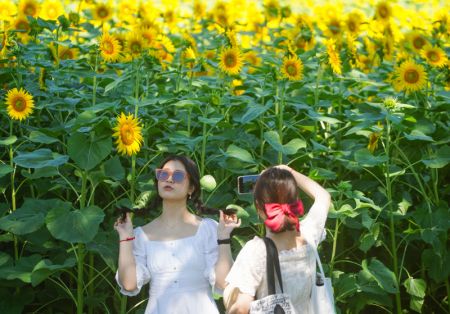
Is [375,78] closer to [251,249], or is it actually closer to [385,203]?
[385,203]

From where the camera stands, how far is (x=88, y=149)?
13.4 feet

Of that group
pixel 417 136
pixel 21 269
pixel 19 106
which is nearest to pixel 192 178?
pixel 21 269

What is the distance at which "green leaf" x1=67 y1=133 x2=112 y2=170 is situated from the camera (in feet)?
13.2

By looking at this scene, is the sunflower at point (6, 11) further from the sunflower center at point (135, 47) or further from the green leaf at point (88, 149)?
the green leaf at point (88, 149)

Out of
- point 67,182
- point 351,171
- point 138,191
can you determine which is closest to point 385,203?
point 351,171

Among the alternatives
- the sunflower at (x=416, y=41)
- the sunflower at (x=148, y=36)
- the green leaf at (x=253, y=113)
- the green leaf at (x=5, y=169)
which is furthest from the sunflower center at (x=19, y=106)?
the sunflower at (x=416, y=41)

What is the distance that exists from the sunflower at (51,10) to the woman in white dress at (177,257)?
10.4 ft

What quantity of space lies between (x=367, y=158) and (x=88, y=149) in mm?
1352

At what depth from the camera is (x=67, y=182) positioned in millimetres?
4316

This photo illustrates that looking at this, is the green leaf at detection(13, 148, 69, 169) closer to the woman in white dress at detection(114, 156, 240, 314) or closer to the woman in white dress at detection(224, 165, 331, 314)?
the woman in white dress at detection(114, 156, 240, 314)

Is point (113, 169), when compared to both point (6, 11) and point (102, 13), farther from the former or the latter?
point (102, 13)

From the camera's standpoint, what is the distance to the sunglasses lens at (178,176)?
3502 mm

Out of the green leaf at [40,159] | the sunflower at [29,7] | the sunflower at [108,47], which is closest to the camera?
the green leaf at [40,159]

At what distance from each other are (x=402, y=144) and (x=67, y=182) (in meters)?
1.87
